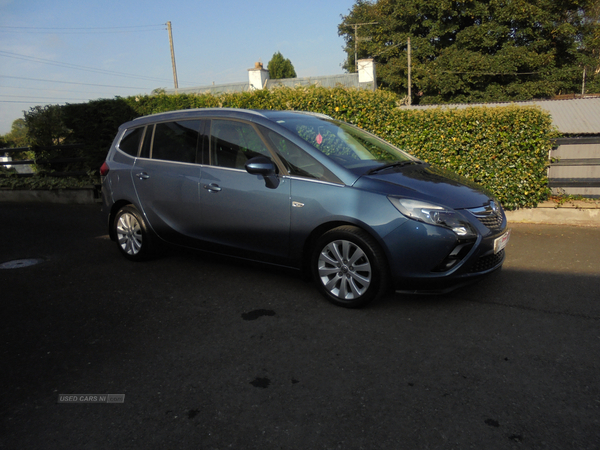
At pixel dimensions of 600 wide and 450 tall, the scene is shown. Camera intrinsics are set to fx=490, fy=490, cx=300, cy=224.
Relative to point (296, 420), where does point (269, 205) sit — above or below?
A: above

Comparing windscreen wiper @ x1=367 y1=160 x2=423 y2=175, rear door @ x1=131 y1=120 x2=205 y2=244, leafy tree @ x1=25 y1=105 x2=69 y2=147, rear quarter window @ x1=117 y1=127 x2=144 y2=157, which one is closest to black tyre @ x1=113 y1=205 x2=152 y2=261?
rear door @ x1=131 y1=120 x2=205 y2=244

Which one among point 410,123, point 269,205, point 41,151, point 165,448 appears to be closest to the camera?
point 165,448

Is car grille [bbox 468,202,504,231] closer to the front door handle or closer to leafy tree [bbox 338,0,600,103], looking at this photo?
the front door handle

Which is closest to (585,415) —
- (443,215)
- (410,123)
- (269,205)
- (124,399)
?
(443,215)

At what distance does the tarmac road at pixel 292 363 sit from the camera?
2.59 metres

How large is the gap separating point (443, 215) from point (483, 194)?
0.84 m

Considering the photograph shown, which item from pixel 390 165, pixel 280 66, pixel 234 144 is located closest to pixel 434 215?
pixel 390 165

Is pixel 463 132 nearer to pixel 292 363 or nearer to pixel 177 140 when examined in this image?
pixel 177 140

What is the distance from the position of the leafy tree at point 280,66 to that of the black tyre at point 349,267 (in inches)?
3754

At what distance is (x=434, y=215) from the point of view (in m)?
3.98

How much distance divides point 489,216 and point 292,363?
7.34 feet

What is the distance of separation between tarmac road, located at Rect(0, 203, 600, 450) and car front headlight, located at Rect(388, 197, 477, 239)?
0.72 metres

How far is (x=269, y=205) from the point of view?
4555 millimetres

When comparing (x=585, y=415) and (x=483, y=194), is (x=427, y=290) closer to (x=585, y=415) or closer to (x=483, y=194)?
(x=483, y=194)
